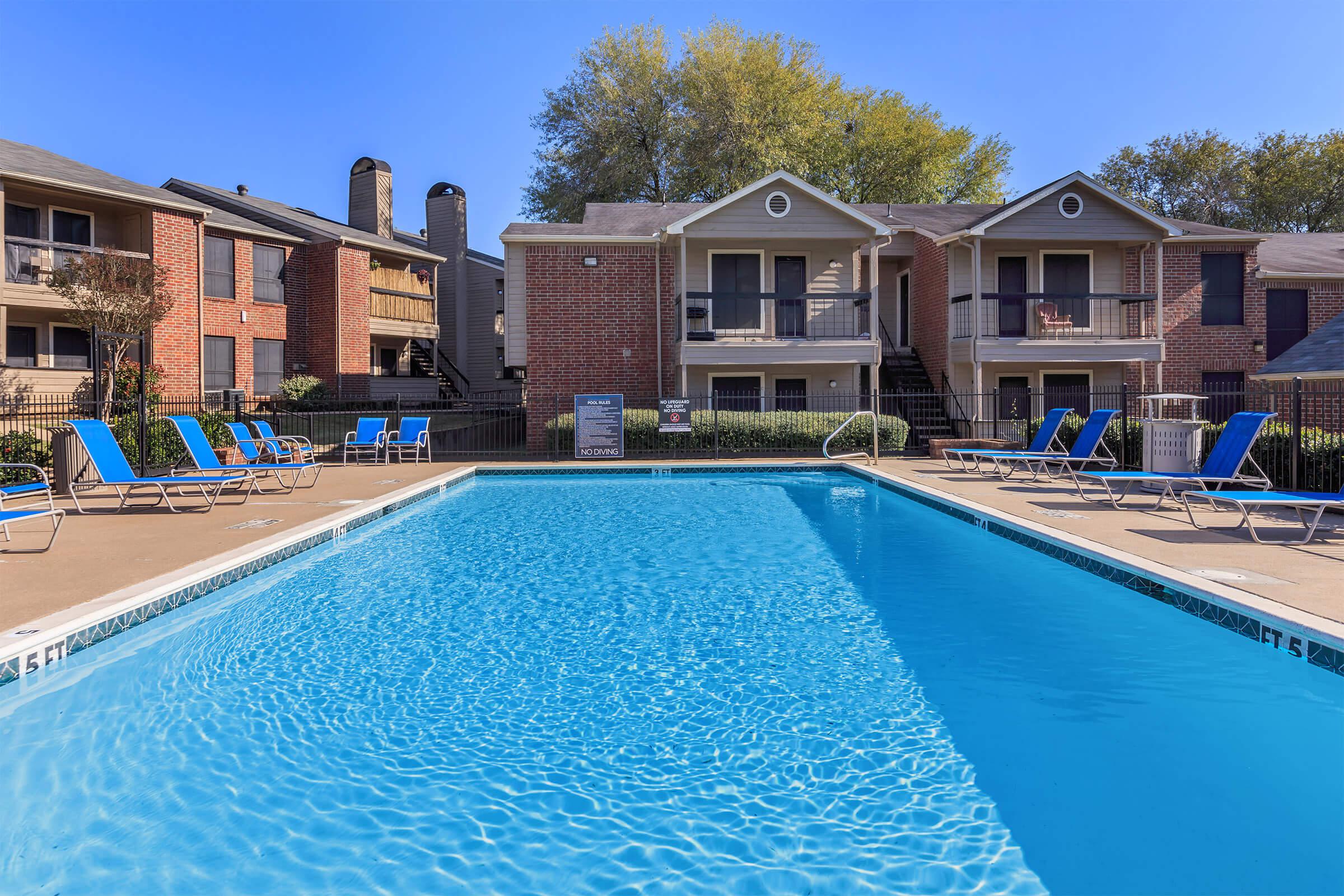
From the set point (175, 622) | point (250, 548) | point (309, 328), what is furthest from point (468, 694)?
point (309, 328)

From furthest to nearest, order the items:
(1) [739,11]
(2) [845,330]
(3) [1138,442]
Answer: (1) [739,11], (2) [845,330], (3) [1138,442]

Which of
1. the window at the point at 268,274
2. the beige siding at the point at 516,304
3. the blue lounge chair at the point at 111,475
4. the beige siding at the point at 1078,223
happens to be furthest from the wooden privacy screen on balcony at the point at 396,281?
the beige siding at the point at 1078,223

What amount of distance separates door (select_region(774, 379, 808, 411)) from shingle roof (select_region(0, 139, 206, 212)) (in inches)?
638

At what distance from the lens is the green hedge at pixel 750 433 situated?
17.7 metres

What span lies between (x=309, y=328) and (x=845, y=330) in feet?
55.5

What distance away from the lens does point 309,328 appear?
84.5 feet

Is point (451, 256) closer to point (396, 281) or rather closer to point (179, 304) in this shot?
point (396, 281)

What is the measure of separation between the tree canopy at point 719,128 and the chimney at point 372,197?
277 inches

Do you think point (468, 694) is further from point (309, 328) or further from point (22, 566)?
point (309, 328)

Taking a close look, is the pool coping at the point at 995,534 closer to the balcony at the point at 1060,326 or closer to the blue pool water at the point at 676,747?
the blue pool water at the point at 676,747

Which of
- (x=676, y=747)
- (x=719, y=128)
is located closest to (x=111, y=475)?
(x=676, y=747)

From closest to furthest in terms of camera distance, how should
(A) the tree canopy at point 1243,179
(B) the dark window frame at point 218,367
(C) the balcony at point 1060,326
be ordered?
(C) the balcony at point 1060,326
(B) the dark window frame at point 218,367
(A) the tree canopy at point 1243,179

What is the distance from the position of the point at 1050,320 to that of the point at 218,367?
890 inches

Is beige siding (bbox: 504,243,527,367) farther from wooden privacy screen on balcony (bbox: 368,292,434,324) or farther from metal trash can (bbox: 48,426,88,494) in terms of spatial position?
metal trash can (bbox: 48,426,88,494)
